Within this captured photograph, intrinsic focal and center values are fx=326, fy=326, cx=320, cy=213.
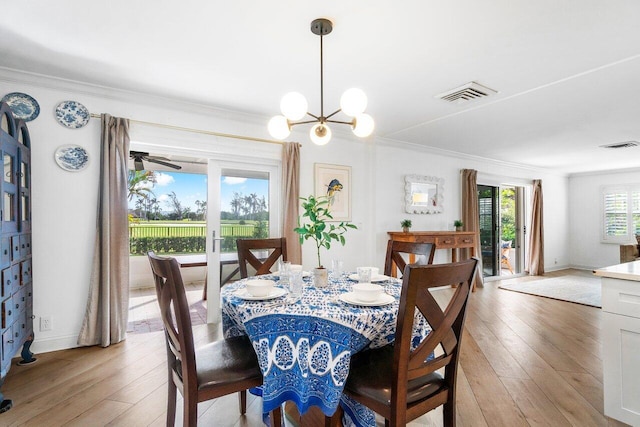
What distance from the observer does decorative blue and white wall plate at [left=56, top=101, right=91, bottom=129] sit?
2830mm

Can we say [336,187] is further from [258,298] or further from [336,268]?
[258,298]

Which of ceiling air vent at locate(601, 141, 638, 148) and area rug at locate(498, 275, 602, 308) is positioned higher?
ceiling air vent at locate(601, 141, 638, 148)

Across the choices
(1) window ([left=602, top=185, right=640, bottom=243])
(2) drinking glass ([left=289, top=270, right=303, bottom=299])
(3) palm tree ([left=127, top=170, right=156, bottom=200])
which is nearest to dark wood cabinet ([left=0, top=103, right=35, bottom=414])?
(2) drinking glass ([left=289, top=270, right=303, bottom=299])

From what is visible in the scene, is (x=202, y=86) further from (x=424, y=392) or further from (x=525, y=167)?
(x=525, y=167)

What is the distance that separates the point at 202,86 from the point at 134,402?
2.54m

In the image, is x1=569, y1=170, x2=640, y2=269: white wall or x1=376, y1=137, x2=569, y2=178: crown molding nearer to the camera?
x1=376, y1=137, x2=569, y2=178: crown molding

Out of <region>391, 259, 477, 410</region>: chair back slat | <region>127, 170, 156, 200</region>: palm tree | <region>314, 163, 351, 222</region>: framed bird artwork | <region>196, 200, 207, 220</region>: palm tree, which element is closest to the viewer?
<region>391, 259, 477, 410</region>: chair back slat

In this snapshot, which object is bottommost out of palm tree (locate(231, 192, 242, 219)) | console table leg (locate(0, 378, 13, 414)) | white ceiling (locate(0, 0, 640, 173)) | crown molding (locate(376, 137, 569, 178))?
console table leg (locate(0, 378, 13, 414))

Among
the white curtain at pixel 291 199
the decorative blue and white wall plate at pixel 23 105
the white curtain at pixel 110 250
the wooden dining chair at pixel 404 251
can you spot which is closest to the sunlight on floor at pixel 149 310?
the white curtain at pixel 110 250

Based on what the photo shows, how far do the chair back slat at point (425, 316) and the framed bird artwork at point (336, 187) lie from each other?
3.02m

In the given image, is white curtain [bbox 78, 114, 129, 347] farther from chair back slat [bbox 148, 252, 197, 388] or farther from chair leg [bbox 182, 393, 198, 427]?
chair leg [bbox 182, 393, 198, 427]

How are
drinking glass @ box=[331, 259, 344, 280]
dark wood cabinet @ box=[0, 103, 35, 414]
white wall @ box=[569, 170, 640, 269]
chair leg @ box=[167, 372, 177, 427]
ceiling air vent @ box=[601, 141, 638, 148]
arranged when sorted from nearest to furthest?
chair leg @ box=[167, 372, 177, 427], dark wood cabinet @ box=[0, 103, 35, 414], drinking glass @ box=[331, 259, 344, 280], ceiling air vent @ box=[601, 141, 638, 148], white wall @ box=[569, 170, 640, 269]

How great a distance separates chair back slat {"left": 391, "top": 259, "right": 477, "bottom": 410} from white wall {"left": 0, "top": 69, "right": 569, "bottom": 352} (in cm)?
270

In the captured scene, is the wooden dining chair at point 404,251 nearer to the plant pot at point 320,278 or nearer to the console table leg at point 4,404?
the plant pot at point 320,278
